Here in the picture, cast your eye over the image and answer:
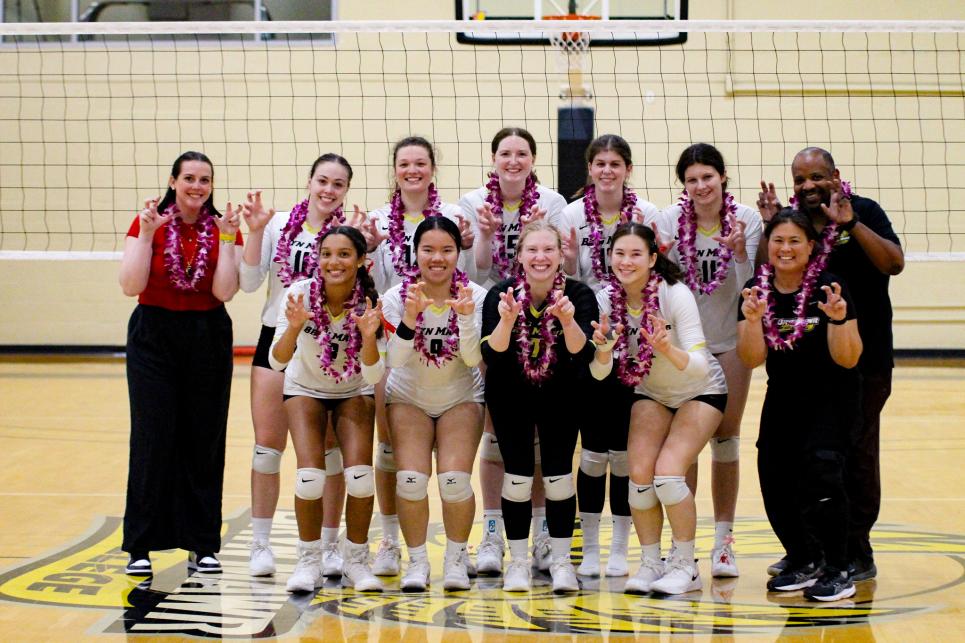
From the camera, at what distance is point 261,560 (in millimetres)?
5246

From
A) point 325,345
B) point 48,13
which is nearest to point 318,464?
point 325,345

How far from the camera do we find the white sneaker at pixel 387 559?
17.3 feet

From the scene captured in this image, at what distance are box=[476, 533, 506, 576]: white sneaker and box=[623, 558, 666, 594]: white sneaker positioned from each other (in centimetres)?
60

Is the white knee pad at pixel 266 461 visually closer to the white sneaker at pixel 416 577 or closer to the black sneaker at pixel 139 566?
the black sneaker at pixel 139 566

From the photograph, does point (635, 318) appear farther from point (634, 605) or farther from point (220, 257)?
point (220, 257)

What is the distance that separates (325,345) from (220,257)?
0.66 m

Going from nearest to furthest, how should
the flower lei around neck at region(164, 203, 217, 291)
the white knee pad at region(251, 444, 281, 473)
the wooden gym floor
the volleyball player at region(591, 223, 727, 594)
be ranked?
the wooden gym floor, the volleyball player at region(591, 223, 727, 594), the flower lei around neck at region(164, 203, 217, 291), the white knee pad at region(251, 444, 281, 473)

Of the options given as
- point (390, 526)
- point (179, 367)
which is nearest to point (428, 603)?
point (390, 526)

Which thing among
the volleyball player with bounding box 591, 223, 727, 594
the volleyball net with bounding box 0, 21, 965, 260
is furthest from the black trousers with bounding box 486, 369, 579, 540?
the volleyball net with bounding box 0, 21, 965, 260

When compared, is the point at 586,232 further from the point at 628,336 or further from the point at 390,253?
the point at 390,253

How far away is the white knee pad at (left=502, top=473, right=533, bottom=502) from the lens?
5.01 meters

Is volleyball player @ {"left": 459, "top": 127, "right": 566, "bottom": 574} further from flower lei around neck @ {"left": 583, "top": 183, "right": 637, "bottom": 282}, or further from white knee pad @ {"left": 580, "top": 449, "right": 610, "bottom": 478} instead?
white knee pad @ {"left": 580, "top": 449, "right": 610, "bottom": 478}

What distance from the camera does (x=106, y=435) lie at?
9.32 metres

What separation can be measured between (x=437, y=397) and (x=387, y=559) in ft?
2.64
